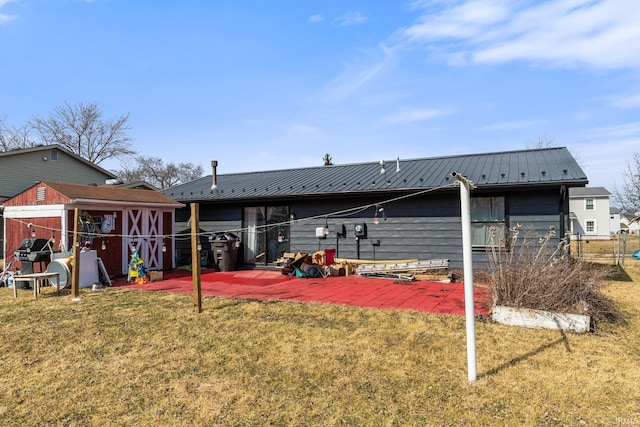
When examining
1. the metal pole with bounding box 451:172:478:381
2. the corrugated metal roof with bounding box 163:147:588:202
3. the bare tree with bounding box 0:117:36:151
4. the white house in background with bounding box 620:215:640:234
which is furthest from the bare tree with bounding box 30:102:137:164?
the white house in background with bounding box 620:215:640:234

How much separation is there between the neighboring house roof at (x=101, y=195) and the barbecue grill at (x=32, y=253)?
48.8 inches

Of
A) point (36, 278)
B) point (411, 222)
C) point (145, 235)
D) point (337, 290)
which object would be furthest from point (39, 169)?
point (411, 222)

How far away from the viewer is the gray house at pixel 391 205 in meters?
8.47

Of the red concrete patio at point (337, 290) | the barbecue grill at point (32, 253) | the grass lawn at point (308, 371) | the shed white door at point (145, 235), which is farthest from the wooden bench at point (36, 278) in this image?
the shed white door at point (145, 235)

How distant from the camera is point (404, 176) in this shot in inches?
401

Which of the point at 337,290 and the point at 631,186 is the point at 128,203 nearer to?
the point at 337,290

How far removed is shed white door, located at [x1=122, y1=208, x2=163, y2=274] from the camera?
1010 centimetres

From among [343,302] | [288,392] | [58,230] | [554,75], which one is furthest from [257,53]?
[288,392]

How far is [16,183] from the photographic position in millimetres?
17641

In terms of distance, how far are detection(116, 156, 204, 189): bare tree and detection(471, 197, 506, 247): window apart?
3682 cm

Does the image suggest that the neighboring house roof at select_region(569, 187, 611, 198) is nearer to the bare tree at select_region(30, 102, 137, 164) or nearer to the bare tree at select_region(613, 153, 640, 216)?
the bare tree at select_region(613, 153, 640, 216)

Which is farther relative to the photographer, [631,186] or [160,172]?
[160,172]

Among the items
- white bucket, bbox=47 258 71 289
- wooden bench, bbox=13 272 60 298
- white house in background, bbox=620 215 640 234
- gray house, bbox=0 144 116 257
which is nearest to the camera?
wooden bench, bbox=13 272 60 298

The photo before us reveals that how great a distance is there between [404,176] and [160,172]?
39.8m
